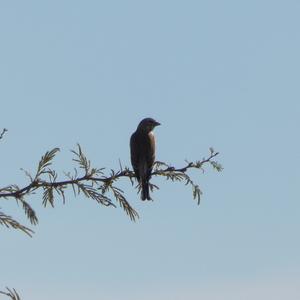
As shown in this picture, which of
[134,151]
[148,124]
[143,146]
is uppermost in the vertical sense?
[148,124]

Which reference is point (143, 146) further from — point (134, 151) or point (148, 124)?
point (148, 124)

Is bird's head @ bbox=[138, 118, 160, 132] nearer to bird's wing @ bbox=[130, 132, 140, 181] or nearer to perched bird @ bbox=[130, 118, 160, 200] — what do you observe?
perched bird @ bbox=[130, 118, 160, 200]

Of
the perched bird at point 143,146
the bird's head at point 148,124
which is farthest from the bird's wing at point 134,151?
→ the bird's head at point 148,124

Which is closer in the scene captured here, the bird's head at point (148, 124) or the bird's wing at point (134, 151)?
the bird's wing at point (134, 151)

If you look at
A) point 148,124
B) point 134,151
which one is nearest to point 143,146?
point 134,151

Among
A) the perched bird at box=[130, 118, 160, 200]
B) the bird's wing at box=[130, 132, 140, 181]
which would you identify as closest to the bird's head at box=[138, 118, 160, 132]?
the perched bird at box=[130, 118, 160, 200]

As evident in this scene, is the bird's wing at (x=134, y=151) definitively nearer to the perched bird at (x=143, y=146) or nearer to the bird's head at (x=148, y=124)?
the perched bird at (x=143, y=146)

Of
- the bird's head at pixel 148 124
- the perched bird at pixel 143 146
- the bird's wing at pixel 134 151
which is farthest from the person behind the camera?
the bird's head at pixel 148 124

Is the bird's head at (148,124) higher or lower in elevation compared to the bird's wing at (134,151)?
higher

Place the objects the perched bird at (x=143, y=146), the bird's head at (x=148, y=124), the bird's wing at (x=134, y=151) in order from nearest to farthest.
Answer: the perched bird at (x=143, y=146), the bird's wing at (x=134, y=151), the bird's head at (x=148, y=124)

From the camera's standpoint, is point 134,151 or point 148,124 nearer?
point 134,151

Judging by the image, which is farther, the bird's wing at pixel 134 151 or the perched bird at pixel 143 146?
the bird's wing at pixel 134 151

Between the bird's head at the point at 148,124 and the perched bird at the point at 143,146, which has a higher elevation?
the bird's head at the point at 148,124

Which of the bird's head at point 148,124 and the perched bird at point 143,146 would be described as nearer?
the perched bird at point 143,146
